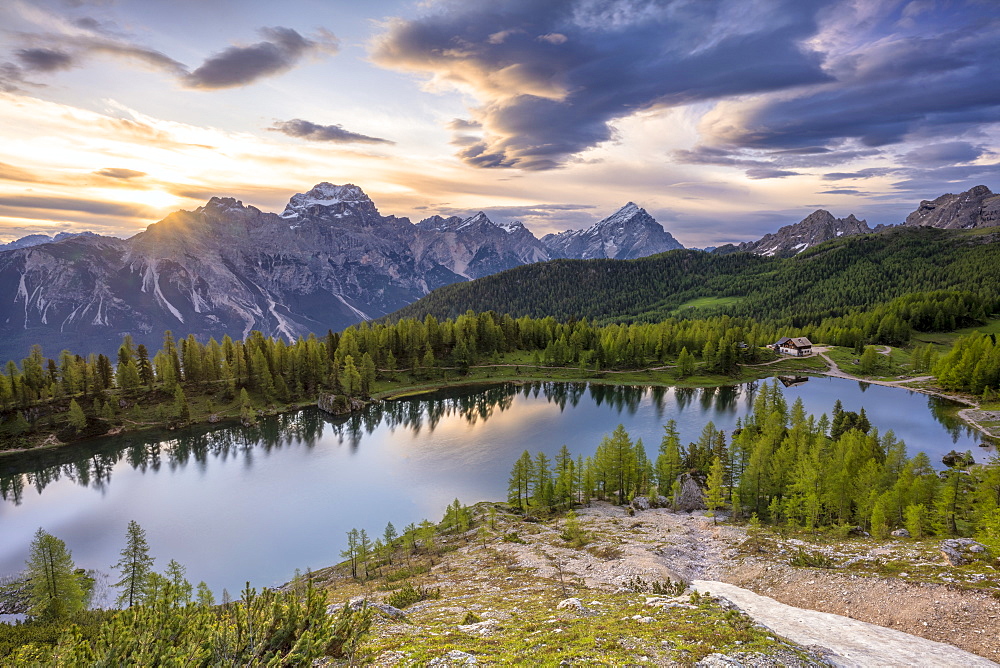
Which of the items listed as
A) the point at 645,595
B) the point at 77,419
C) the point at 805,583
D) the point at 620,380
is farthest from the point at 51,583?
the point at 620,380

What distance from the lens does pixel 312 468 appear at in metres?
80.9

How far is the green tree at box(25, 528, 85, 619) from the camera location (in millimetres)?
35844

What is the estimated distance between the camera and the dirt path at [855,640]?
18.1 m

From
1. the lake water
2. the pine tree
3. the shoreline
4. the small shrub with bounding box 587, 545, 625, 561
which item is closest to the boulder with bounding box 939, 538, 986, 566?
the pine tree

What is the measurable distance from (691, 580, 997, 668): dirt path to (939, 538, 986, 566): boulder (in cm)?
1186

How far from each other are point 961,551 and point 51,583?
70.2m

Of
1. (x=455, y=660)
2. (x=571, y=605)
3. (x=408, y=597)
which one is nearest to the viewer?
(x=455, y=660)

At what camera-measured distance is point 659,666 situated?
52.1ft

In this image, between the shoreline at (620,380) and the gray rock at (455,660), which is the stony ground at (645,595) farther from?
the shoreline at (620,380)

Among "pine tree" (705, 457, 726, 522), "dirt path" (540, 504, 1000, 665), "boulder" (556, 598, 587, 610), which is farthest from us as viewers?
"pine tree" (705, 457, 726, 522)

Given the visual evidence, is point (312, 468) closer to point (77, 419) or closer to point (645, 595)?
point (77, 419)

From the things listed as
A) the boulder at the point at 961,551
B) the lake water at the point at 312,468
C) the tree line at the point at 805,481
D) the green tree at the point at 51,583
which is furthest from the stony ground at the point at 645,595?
the green tree at the point at 51,583

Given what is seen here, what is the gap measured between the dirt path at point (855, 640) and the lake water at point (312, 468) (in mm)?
46351

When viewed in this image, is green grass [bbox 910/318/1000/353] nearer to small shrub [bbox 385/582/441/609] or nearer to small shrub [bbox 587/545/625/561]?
small shrub [bbox 587/545/625/561]
